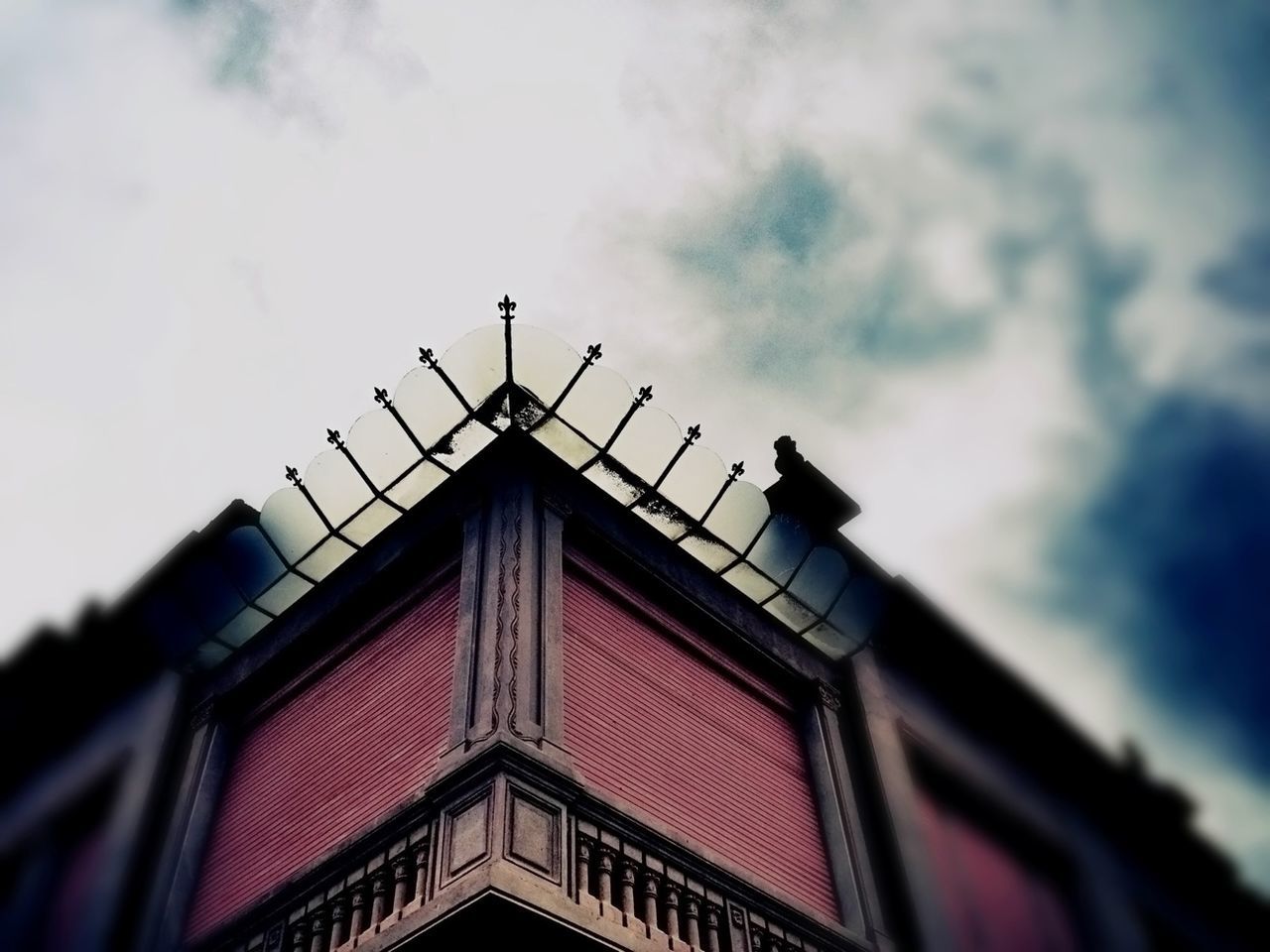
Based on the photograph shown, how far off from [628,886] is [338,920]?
218cm

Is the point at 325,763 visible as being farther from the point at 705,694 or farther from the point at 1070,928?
the point at 1070,928

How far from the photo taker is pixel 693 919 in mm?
9141

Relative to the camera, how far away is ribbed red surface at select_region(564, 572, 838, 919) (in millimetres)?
10289

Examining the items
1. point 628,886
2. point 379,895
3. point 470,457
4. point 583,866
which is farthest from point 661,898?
point 470,457

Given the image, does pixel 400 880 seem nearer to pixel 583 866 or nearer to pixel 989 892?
pixel 583 866

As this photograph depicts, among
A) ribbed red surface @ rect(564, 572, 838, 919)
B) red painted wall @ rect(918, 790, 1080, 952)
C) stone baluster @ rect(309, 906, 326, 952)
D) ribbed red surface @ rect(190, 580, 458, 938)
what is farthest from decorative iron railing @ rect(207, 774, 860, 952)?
red painted wall @ rect(918, 790, 1080, 952)

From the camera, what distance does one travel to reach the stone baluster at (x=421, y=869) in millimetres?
8242

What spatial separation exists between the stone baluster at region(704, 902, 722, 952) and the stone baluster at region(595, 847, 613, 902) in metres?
1.04

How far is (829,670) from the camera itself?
45.6 feet

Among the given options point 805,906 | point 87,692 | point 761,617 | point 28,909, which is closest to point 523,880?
point 805,906

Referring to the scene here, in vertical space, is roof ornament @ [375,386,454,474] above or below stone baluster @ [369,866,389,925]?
above

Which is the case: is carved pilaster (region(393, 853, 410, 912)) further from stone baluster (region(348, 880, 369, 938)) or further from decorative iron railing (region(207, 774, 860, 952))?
stone baluster (region(348, 880, 369, 938))

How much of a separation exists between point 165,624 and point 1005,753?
35.8ft

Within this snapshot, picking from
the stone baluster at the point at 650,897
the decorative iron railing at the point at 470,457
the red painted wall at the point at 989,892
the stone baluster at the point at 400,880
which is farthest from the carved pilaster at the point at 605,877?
the red painted wall at the point at 989,892
